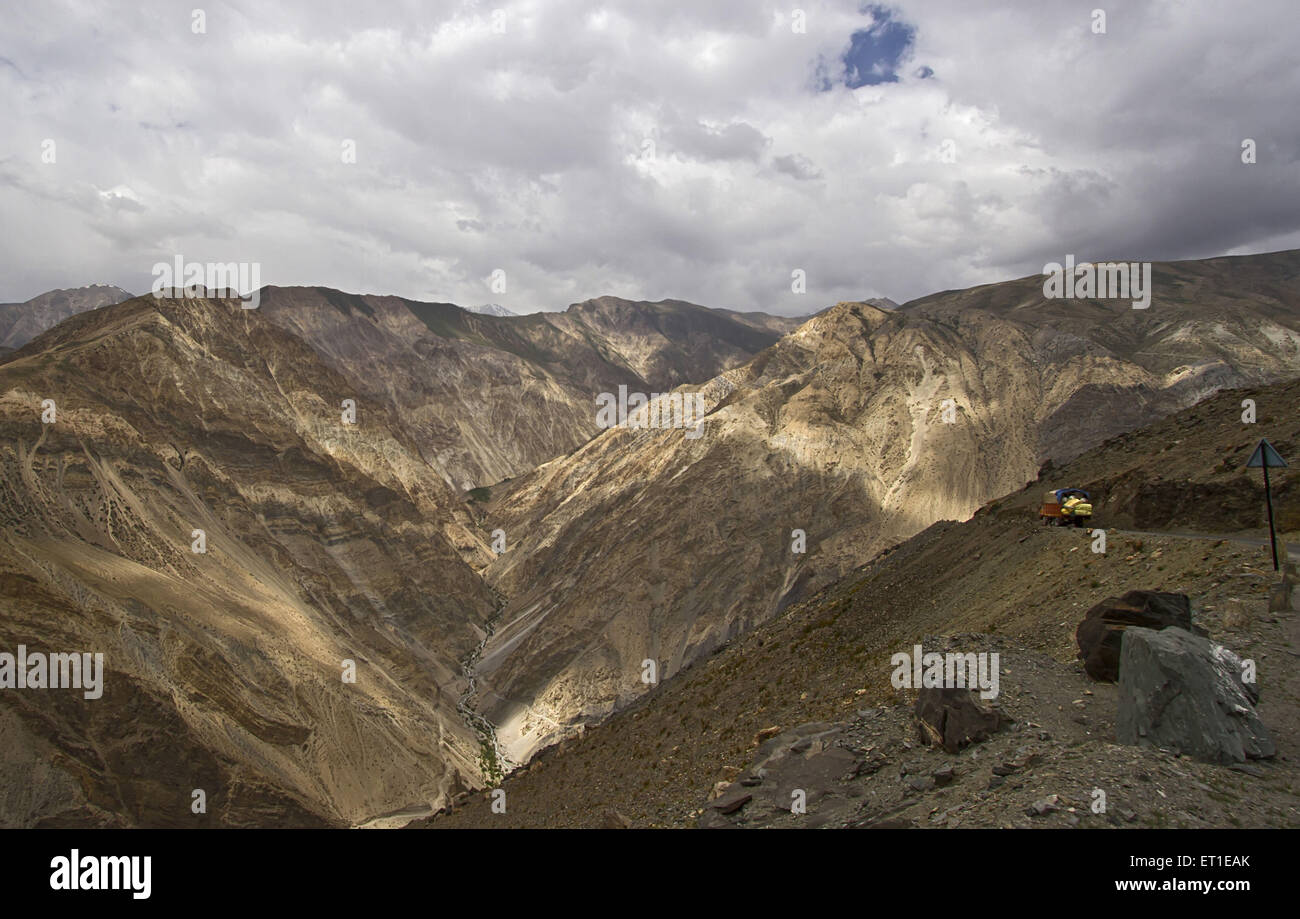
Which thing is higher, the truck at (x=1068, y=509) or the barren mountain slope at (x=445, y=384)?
the barren mountain slope at (x=445, y=384)

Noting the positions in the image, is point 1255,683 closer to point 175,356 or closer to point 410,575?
point 410,575

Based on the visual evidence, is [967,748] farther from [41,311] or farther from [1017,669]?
[41,311]

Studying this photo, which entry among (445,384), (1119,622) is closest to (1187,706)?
(1119,622)

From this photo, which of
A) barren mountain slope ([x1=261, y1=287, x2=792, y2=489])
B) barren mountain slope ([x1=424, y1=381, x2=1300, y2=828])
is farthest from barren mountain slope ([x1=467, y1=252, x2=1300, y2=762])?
barren mountain slope ([x1=261, y1=287, x2=792, y2=489])

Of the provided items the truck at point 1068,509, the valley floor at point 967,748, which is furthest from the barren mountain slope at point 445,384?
the truck at point 1068,509

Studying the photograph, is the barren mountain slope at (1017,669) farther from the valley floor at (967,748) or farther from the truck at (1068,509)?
the truck at (1068,509)

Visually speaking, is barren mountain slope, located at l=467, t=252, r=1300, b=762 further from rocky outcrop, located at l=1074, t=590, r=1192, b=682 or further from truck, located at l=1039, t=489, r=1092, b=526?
rocky outcrop, located at l=1074, t=590, r=1192, b=682
